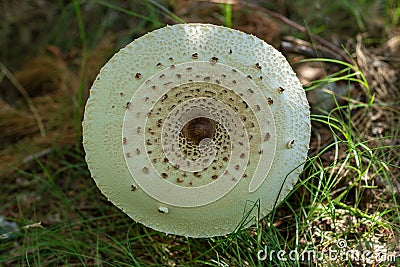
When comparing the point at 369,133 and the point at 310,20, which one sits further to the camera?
the point at 310,20

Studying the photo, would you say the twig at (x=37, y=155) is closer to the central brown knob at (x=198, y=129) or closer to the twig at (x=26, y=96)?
the twig at (x=26, y=96)

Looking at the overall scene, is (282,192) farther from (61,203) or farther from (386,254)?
(61,203)

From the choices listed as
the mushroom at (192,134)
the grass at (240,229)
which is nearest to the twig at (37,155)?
the grass at (240,229)

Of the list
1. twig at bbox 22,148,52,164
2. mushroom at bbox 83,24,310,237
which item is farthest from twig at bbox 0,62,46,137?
mushroom at bbox 83,24,310,237

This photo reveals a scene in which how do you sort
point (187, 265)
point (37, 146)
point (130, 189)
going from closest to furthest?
point (130, 189) < point (187, 265) < point (37, 146)

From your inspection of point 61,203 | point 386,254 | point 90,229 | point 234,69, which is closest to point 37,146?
point 61,203

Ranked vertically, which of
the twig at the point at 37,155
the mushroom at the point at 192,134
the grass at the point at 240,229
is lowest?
the grass at the point at 240,229

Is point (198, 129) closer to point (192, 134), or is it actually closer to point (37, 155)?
point (192, 134)
